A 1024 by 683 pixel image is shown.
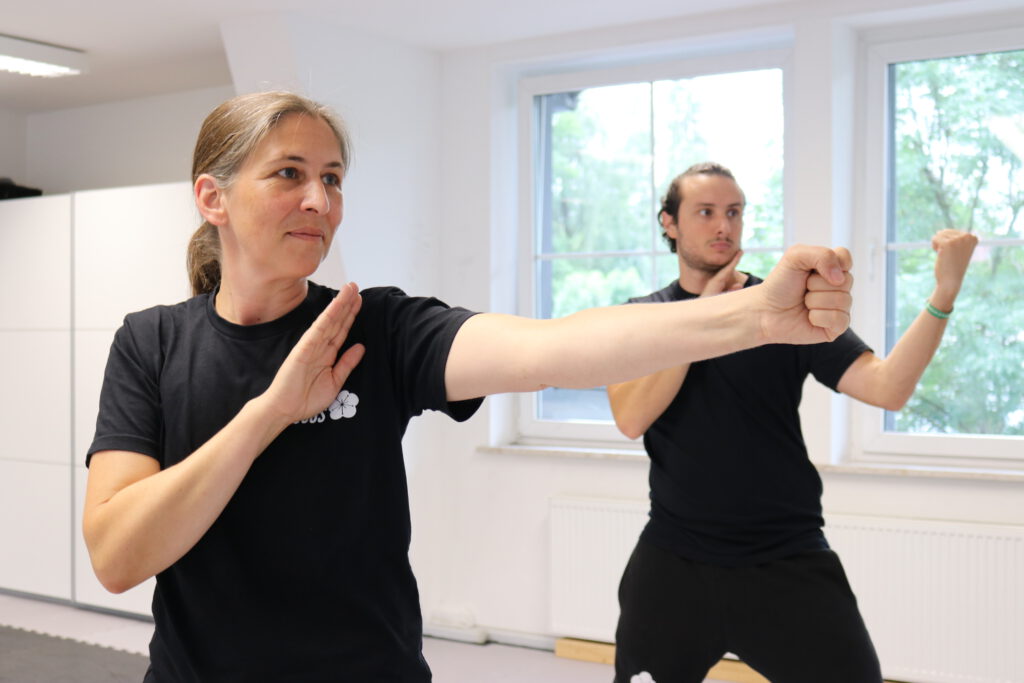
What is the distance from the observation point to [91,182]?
563cm

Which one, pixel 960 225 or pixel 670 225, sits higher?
pixel 960 225

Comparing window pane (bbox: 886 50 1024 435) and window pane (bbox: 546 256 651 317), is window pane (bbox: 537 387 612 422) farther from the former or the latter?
window pane (bbox: 886 50 1024 435)

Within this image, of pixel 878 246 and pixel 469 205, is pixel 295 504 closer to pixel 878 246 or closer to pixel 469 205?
pixel 878 246

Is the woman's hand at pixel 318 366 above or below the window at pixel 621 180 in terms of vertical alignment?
below

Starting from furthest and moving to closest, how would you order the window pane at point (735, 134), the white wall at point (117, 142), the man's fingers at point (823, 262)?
1. the white wall at point (117, 142)
2. the window pane at point (735, 134)
3. the man's fingers at point (823, 262)

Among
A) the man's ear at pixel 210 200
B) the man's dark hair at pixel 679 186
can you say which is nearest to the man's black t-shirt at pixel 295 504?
the man's ear at pixel 210 200

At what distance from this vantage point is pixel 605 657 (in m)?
4.00

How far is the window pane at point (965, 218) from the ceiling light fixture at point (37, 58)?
10.7ft

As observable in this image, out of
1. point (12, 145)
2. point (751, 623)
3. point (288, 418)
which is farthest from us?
point (12, 145)

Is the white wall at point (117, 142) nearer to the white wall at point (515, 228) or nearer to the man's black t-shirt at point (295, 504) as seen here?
the white wall at point (515, 228)

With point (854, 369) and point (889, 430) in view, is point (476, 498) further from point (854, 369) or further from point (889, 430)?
point (854, 369)

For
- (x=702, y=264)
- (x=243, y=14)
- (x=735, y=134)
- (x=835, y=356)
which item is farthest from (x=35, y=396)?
(x=835, y=356)

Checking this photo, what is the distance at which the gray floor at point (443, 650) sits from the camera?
3873 mm

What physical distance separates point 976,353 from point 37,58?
3.75 meters
